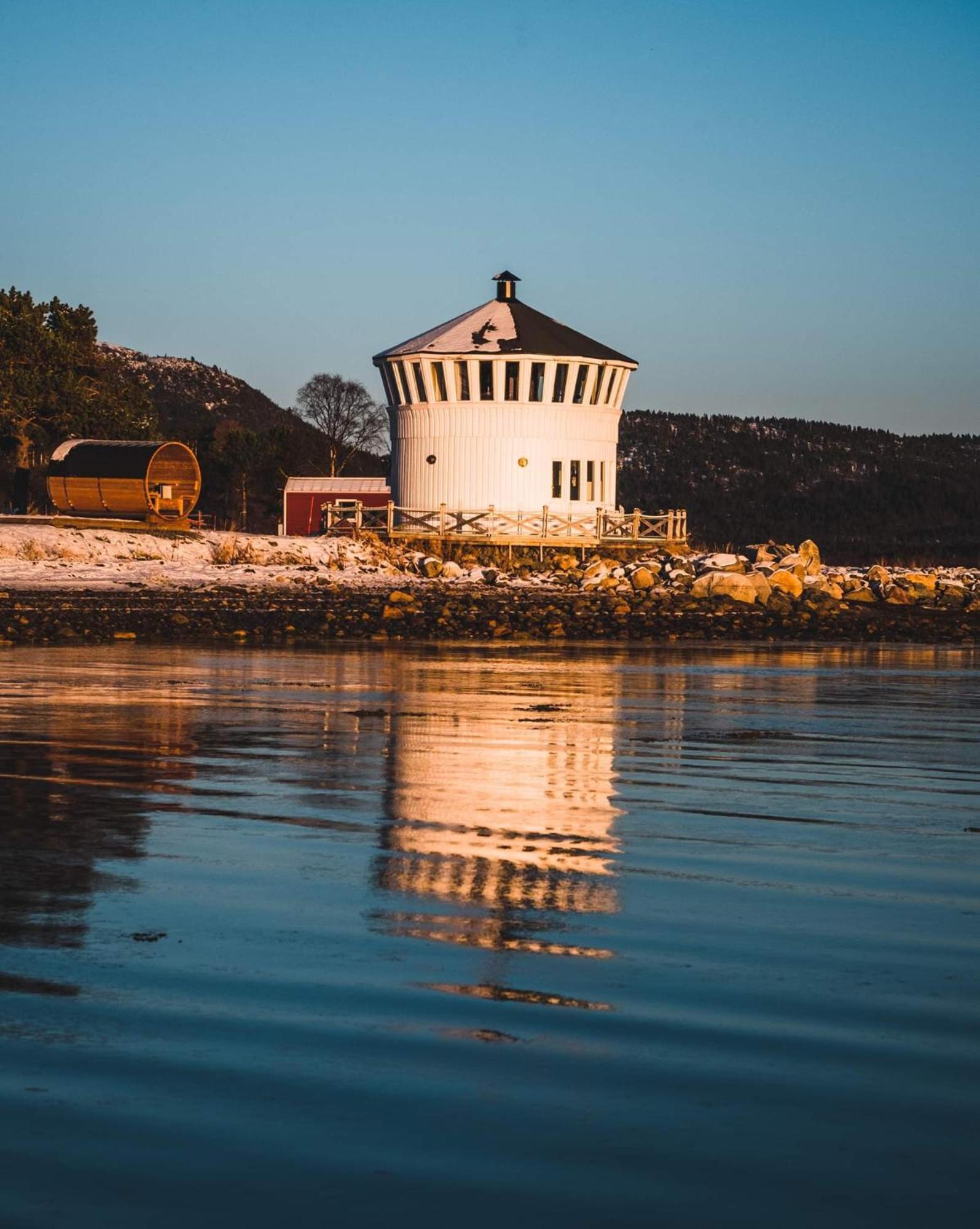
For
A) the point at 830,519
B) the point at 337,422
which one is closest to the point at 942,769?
the point at 337,422

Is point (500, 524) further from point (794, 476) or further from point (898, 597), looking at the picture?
point (794, 476)

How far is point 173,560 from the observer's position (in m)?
43.8

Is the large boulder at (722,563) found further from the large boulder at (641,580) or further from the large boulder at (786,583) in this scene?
the large boulder at (786,583)

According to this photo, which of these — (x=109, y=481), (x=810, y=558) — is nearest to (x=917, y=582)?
(x=810, y=558)

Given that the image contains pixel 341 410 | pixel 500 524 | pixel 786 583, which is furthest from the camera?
pixel 341 410

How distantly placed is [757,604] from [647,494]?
412 feet

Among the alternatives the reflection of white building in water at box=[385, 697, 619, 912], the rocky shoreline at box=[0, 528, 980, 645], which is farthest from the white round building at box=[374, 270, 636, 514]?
the reflection of white building in water at box=[385, 697, 619, 912]

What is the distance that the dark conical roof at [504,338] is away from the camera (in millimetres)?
53406

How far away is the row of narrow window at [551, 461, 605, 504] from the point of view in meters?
54.2

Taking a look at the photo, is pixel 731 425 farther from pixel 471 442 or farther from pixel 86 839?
pixel 86 839

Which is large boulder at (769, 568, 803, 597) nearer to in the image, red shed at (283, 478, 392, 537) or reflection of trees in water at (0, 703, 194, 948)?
red shed at (283, 478, 392, 537)

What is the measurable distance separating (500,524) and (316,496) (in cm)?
1029

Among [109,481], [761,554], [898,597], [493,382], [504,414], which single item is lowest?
[898,597]

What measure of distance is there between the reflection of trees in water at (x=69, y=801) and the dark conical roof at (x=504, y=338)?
126ft
